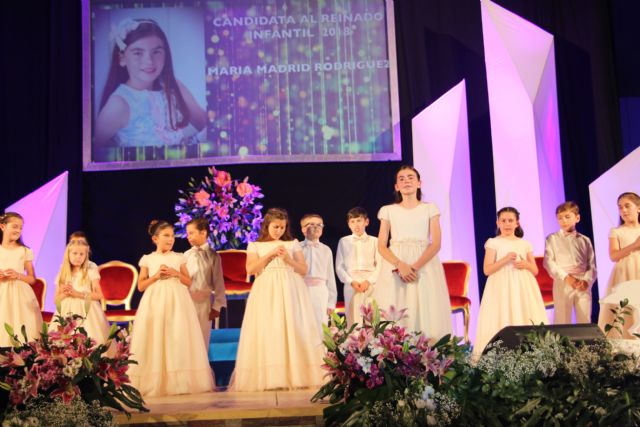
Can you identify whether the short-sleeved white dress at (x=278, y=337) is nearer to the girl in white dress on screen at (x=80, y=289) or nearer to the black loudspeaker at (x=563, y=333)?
the girl in white dress on screen at (x=80, y=289)

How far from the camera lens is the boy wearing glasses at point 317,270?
6707 mm

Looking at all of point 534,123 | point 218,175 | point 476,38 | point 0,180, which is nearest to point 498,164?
point 534,123

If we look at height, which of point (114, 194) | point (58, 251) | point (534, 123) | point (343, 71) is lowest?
point (58, 251)

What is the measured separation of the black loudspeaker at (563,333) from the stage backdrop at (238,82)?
5.57 m

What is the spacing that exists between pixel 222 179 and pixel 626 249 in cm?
410

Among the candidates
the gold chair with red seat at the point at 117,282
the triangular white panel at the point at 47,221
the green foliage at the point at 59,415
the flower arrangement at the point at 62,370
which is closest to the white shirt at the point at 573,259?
the flower arrangement at the point at 62,370

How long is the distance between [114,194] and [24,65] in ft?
6.10

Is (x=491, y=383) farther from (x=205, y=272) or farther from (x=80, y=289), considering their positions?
(x=80, y=289)

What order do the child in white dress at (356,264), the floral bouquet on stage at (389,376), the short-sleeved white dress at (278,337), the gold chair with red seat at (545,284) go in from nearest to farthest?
the floral bouquet on stage at (389,376)
the short-sleeved white dress at (278,337)
the child in white dress at (356,264)
the gold chair with red seat at (545,284)

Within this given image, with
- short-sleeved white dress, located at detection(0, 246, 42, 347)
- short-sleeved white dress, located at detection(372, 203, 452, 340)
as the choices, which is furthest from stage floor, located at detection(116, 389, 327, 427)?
short-sleeved white dress, located at detection(0, 246, 42, 347)

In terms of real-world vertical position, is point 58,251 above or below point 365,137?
below

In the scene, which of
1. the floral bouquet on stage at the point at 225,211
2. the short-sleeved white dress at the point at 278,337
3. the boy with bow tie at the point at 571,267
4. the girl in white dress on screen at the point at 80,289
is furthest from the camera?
the floral bouquet on stage at the point at 225,211

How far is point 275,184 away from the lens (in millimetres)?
8938

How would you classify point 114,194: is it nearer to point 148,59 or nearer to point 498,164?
point 148,59
